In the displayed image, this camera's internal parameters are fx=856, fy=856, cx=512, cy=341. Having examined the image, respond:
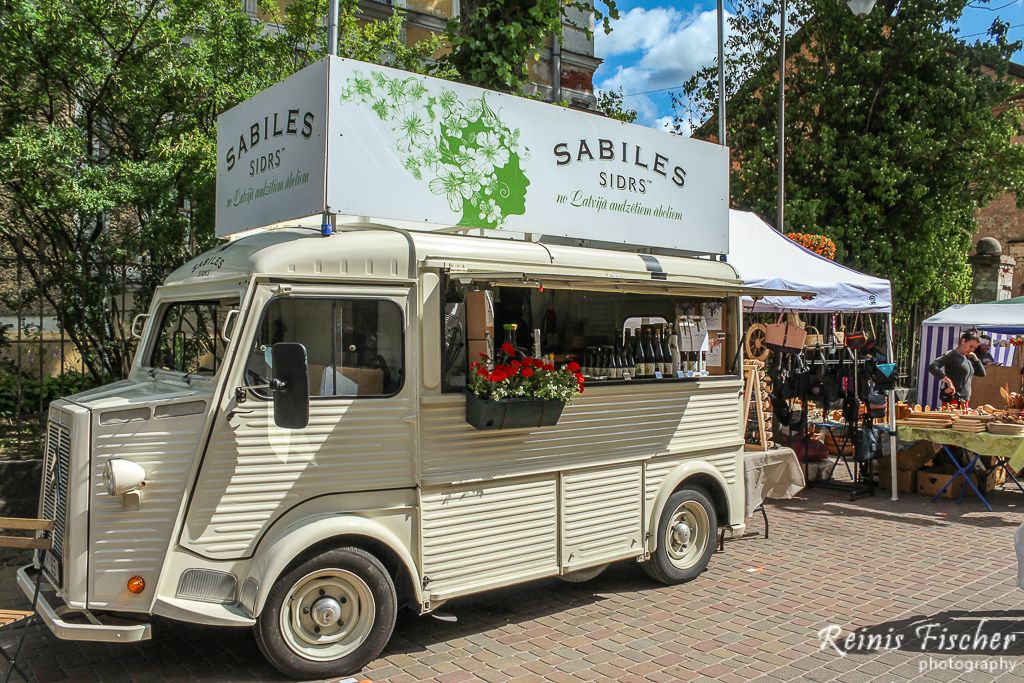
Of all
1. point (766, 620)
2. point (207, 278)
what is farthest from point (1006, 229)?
point (207, 278)

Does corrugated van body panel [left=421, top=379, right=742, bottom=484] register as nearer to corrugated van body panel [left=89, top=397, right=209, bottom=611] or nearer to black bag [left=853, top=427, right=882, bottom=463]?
corrugated van body panel [left=89, top=397, right=209, bottom=611]

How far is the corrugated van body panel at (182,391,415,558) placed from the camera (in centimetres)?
450

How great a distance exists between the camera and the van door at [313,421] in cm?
453

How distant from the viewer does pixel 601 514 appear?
6.03 m

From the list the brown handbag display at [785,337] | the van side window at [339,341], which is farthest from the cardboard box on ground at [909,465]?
the van side window at [339,341]

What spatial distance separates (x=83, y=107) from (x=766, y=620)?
7.57m

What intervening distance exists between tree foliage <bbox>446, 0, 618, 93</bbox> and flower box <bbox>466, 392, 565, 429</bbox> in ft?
14.6

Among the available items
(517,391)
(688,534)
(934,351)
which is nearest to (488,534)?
(517,391)

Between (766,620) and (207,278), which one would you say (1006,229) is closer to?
(766,620)

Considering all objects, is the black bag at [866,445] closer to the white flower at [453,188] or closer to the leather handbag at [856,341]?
the leather handbag at [856,341]

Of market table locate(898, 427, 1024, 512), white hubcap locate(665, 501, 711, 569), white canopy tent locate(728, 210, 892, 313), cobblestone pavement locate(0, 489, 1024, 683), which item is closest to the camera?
cobblestone pavement locate(0, 489, 1024, 683)

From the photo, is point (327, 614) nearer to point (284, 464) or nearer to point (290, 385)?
point (284, 464)

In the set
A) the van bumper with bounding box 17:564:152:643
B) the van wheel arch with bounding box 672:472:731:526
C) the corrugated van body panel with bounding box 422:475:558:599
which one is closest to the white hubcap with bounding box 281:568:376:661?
the corrugated van body panel with bounding box 422:475:558:599

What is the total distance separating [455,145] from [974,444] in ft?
23.2
